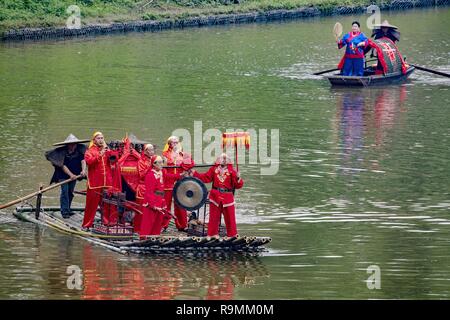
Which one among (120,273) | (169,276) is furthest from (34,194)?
(169,276)

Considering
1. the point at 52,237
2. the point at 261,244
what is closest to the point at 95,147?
the point at 52,237

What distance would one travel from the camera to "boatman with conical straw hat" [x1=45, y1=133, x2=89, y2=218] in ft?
80.3

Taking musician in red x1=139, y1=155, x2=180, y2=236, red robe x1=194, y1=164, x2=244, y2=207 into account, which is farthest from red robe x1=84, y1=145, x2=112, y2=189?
red robe x1=194, y1=164, x2=244, y2=207

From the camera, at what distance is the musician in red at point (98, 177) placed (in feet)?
77.3

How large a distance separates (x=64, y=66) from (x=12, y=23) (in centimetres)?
852

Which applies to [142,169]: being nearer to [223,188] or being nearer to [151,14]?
[223,188]

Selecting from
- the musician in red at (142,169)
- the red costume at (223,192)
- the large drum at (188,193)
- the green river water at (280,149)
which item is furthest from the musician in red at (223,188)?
the musician in red at (142,169)

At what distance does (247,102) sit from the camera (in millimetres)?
40688

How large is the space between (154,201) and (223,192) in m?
1.21

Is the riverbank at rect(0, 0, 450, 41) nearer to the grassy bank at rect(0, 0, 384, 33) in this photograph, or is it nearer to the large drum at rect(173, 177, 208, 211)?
the grassy bank at rect(0, 0, 384, 33)

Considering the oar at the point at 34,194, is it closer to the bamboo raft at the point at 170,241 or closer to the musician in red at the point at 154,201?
the bamboo raft at the point at 170,241

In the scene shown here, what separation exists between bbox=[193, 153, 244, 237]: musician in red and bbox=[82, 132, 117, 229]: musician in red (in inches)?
77.0

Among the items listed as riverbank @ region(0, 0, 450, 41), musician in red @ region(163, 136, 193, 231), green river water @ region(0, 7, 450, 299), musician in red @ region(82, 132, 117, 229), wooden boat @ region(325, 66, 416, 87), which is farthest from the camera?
riverbank @ region(0, 0, 450, 41)

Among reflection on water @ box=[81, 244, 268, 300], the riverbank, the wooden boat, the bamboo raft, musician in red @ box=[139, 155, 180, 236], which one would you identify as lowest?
reflection on water @ box=[81, 244, 268, 300]
